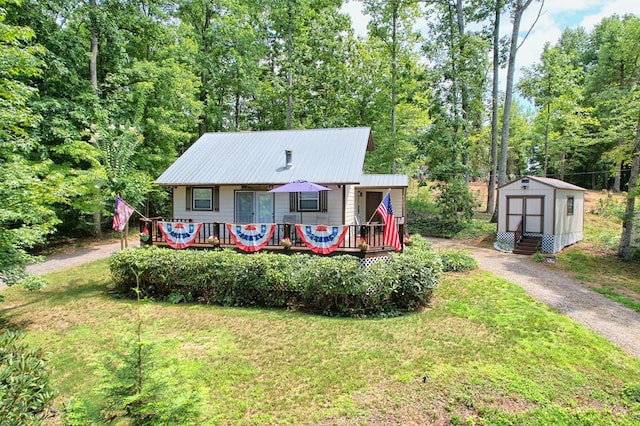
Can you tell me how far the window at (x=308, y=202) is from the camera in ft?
41.9

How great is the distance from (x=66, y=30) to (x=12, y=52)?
11901 mm

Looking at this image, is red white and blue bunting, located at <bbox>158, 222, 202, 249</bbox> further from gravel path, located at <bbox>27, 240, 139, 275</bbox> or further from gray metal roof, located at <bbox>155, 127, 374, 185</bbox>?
gravel path, located at <bbox>27, 240, 139, 275</bbox>

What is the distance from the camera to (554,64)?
2312 cm

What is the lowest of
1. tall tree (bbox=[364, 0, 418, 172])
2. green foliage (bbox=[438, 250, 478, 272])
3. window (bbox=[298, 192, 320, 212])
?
green foliage (bbox=[438, 250, 478, 272])

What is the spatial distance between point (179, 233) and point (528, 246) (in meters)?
15.3

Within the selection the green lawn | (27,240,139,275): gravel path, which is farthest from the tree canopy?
the green lawn

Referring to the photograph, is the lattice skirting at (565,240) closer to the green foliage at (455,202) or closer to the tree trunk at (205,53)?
the green foliage at (455,202)

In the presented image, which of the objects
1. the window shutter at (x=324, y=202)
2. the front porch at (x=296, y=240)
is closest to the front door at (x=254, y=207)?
the front porch at (x=296, y=240)

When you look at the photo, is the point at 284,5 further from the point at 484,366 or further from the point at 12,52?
the point at 484,366

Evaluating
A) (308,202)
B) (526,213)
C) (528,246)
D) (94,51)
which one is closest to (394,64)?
(526,213)

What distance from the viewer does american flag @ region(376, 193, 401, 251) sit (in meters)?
10.2

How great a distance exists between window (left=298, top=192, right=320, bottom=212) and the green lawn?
16.8ft

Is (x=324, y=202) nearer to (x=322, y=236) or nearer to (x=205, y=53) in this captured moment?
(x=322, y=236)

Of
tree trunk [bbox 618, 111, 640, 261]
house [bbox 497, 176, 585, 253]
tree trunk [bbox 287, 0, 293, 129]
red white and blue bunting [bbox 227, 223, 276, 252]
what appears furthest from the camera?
tree trunk [bbox 287, 0, 293, 129]
